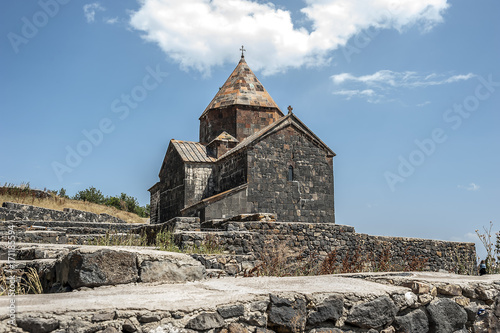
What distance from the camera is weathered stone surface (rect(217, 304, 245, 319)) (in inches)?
121

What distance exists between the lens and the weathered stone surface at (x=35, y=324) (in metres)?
2.56

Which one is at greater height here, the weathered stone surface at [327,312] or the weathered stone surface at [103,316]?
the weathered stone surface at [103,316]

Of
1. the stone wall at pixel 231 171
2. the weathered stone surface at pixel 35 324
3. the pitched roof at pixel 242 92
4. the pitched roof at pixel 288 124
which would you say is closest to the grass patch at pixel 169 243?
the weathered stone surface at pixel 35 324

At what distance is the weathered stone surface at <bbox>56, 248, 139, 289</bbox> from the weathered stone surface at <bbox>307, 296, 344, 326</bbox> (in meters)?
1.50

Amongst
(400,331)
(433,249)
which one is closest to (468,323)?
(400,331)

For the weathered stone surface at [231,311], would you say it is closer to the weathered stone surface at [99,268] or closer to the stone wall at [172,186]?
the weathered stone surface at [99,268]

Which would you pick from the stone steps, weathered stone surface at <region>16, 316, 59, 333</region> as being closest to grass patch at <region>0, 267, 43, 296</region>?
the stone steps

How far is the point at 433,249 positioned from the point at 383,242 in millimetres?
2525

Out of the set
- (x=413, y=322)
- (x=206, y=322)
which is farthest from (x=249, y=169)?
(x=206, y=322)

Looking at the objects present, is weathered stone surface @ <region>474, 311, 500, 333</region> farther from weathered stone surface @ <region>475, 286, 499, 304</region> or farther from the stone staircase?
the stone staircase

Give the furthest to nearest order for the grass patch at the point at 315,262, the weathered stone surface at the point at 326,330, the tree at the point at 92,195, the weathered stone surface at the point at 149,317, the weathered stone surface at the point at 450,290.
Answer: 1. the tree at the point at 92,195
2. the grass patch at the point at 315,262
3. the weathered stone surface at the point at 450,290
4. the weathered stone surface at the point at 326,330
5. the weathered stone surface at the point at 149,317

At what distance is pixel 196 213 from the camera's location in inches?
615

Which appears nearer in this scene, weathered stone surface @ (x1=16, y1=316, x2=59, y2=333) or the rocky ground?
weathered stone surface @ (x1=16, y1=316, x2=59, y2=333)

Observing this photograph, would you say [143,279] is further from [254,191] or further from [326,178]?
[326,178]
